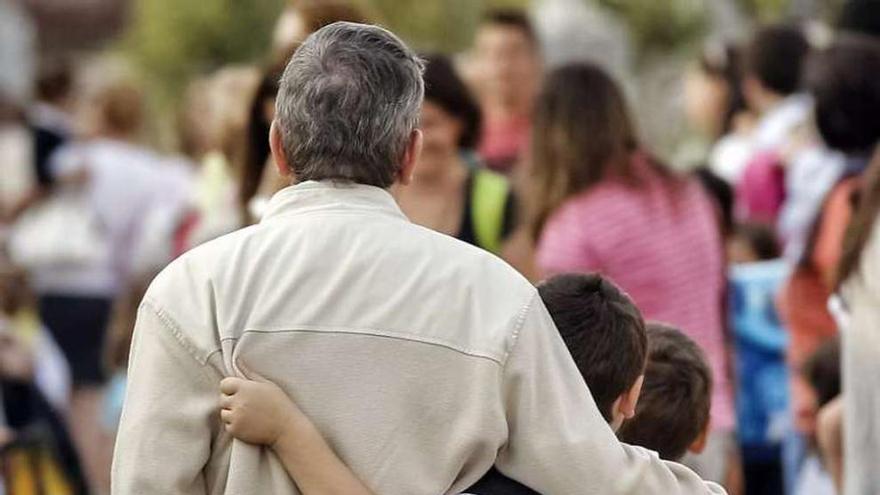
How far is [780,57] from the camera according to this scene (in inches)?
352

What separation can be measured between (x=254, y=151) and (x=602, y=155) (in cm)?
108

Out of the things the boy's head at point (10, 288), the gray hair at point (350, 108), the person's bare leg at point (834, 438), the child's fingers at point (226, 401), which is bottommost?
the boy's head at point (10, 288)

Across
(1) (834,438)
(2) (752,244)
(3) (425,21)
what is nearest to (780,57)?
(2) (752,244)

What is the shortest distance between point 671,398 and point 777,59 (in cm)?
482

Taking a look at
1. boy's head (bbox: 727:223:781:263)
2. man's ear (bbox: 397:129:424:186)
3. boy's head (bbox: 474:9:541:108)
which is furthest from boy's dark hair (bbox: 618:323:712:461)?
boy's head (bbox: 474:9:541:108)

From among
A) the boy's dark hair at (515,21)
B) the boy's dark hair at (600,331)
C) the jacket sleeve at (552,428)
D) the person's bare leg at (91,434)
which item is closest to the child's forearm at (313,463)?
the jacket sleeve at (552,428)

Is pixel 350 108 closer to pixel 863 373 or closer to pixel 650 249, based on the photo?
pixel 863 373

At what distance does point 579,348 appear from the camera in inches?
152

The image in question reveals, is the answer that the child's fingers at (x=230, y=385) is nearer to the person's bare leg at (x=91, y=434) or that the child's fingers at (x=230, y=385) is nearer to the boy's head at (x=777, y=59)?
the boy's head at (x=777, y=59)

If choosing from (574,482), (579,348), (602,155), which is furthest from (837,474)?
(574,482)

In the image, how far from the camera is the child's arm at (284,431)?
3393 millimetres

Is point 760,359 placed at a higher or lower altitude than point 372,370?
lower

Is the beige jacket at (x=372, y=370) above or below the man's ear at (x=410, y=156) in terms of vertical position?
below

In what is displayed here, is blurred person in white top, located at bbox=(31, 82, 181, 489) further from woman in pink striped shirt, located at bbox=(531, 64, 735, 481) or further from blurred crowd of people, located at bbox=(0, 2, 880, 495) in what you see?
woman in pink striped shirt, located at bbox=(531, 64, 735, 481)
